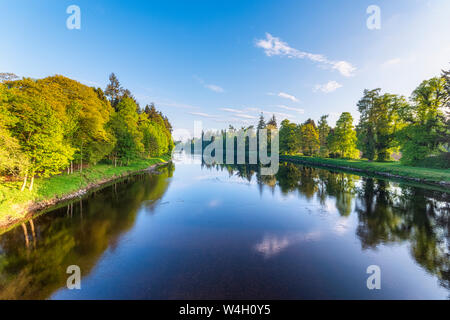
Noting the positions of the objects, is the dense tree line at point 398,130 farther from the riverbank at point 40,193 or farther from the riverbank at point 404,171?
the riverbank at point 40,193

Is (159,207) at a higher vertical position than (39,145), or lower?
lower

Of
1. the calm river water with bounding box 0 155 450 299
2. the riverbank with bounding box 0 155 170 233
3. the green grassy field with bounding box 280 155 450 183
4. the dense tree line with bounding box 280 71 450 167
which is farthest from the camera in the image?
the dense tree line with bounding box 280 71 450 167

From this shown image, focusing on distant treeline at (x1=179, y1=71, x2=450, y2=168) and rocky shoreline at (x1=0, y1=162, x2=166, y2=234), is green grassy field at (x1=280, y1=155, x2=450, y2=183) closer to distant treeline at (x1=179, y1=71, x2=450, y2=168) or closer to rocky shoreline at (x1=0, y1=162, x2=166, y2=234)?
distant treeline at (x1=179, y1=71, x2=450, y2=168)

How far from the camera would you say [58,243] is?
29.9 ft

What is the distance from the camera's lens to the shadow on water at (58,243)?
632 centimetres

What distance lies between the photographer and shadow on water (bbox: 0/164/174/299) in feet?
20.7

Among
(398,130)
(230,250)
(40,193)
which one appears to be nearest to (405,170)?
(398,130)

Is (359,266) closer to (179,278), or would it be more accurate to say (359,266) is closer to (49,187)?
(179,278)

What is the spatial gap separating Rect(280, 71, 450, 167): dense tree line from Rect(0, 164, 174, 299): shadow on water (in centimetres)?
4526

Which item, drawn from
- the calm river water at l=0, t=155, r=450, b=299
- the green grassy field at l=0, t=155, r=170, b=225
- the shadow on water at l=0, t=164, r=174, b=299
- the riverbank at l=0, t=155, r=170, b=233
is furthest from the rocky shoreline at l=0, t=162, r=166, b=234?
the calm river water at l=0, t=155, r=450, b=299

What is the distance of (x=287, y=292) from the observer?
5.96 metres

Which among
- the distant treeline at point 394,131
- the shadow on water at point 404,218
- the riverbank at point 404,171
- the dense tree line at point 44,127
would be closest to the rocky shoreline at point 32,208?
the dense tree line at point 44,127
